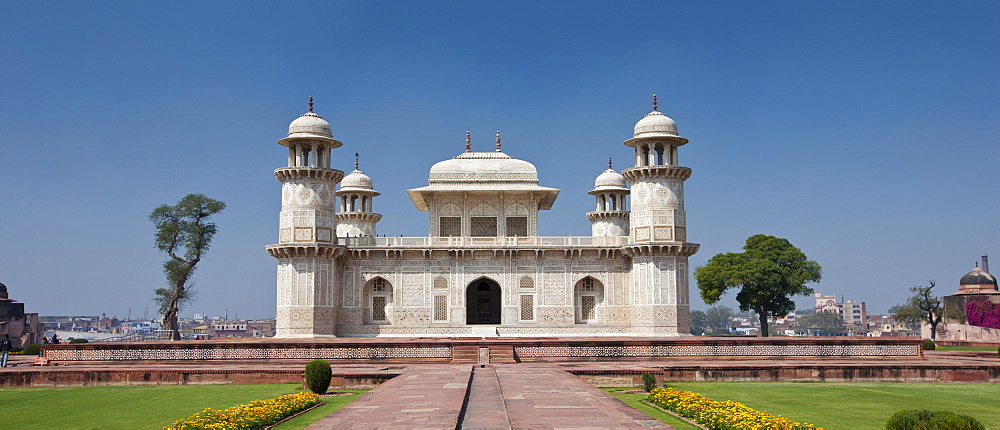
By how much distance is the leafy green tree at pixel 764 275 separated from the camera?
4056 cm

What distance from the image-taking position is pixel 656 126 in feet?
100

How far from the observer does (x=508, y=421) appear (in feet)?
32.8

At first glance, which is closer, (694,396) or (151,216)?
(694,396)

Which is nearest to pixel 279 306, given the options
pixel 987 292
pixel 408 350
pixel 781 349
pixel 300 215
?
pixel 300 215

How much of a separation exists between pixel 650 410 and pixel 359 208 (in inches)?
1189

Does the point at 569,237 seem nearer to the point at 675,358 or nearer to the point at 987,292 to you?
the point at 675,358

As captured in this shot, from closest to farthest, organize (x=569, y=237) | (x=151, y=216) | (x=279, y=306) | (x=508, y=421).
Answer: (x=508, y=421)
(x=279, y=306)
(x=569, y=237)
(x=151, y=216)

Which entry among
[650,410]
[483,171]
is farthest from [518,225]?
[650,410]

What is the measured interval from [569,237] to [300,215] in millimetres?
10308

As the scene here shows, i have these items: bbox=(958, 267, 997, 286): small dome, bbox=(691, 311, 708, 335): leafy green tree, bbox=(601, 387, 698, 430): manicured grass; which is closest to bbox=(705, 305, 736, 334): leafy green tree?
bbox=(691, 311, 708, 335): leafy green tree

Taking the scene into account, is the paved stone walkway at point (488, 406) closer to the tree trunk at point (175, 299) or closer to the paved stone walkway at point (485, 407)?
the paved stone walkway at point (485, 407)

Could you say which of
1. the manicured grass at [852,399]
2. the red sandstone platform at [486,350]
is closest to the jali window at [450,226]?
the red sandstone platform at [486,350]

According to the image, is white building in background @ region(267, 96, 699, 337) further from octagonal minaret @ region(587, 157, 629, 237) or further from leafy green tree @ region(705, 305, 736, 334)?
leafy green tree @ region(705, 305, 736, 334)

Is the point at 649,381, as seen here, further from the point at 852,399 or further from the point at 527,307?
the point at 527,307
